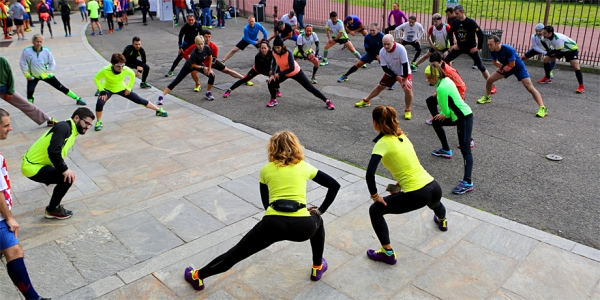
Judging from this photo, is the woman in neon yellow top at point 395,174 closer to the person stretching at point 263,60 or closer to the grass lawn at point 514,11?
the person stretching at point 263,60

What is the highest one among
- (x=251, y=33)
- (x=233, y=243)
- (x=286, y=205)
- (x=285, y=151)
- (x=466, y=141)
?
(x=285, y=151)

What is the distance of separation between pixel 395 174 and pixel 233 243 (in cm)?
192

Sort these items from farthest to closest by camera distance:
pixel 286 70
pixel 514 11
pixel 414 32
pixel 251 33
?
pixel 514 11
pixel 251 33
pixel 414 32
pixel 286 70

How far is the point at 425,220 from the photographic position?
5.64 m

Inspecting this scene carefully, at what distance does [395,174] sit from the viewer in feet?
14.7

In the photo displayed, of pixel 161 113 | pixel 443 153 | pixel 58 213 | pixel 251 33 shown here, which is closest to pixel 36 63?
pixel 161 113

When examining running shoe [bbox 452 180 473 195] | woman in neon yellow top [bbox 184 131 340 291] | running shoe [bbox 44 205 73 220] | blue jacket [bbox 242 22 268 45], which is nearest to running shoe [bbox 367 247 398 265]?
woman in neon yellow top [bbox 184 131 340 291]

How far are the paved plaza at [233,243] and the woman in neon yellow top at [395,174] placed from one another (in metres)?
0.63

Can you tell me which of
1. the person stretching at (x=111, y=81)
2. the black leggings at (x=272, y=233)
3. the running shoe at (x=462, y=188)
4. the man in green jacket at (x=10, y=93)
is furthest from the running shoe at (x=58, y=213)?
the running shoe at (x=462, y=188)

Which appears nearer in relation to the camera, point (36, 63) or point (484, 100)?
point (36, 63)

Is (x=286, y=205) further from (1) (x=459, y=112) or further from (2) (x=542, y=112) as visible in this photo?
(2) (x=542, y=112)

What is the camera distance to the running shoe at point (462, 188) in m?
6.32

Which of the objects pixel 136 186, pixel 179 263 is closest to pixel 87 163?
pixel 136 186

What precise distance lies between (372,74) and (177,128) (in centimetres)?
674
